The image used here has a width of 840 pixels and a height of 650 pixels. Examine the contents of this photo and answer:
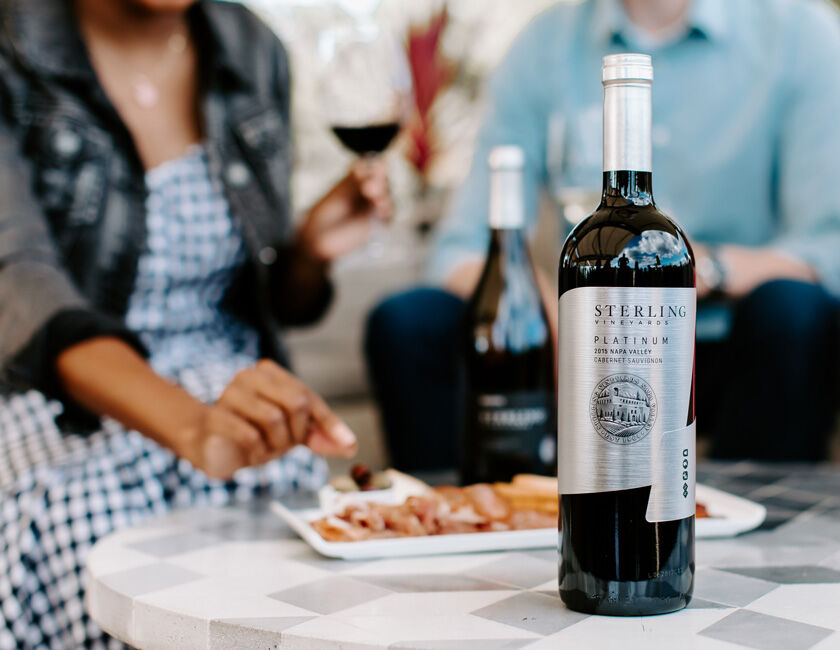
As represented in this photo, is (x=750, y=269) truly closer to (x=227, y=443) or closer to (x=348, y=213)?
(x=348, y=213)

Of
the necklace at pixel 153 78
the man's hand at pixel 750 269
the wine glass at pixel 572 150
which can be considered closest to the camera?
the necklace at pixel 153 78

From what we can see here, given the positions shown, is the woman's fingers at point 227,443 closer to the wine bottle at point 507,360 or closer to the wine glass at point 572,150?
the wine bottle at point 507,360

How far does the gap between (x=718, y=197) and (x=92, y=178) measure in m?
1.26

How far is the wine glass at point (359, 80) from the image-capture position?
118cm

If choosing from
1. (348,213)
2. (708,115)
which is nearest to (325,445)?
(348,213)

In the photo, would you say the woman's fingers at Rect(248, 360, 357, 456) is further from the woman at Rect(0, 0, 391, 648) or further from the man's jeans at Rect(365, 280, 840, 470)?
the man's jeans at Rect(365, 280, 840, 470)

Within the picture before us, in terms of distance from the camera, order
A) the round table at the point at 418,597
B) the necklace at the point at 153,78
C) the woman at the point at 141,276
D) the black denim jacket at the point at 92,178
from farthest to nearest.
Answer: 1. the necklace at the point at 153,78
2. the black denim jacket at the point at 92,178
3. the woman at the point at 141,276
4. the round table at the point at 418,597

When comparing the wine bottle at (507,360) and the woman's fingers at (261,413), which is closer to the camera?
the woman's fingers at (261,413)

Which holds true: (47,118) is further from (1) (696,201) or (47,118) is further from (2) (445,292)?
(1) (696,201)

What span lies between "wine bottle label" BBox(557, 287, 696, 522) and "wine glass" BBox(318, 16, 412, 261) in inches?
25.6

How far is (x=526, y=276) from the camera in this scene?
3.84 ft

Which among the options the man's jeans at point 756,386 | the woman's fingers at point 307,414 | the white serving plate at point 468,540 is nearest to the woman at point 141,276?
the woman's fingers at point 307,414

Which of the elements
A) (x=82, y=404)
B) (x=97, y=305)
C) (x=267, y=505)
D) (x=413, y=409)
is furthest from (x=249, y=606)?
(x=413, y=409)

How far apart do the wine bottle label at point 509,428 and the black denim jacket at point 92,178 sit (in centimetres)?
41
